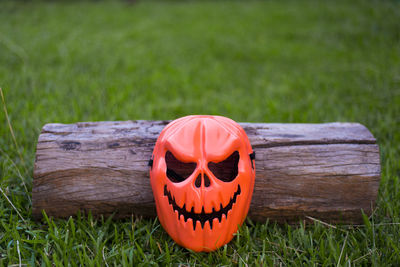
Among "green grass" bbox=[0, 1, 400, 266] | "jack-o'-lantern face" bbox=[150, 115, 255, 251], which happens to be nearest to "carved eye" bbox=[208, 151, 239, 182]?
"jack-o'-lantern face" bbox=[150, 115, 255, 251]

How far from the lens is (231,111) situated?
3.71 m

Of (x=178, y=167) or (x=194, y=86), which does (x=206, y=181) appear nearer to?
(x=178, y=167)

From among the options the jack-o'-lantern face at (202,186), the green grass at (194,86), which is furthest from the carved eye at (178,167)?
the green grass at (194,86)

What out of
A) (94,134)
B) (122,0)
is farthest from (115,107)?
(122,0)

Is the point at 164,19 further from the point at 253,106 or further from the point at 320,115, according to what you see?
the point at 320,115

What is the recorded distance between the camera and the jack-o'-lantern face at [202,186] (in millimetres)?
1613

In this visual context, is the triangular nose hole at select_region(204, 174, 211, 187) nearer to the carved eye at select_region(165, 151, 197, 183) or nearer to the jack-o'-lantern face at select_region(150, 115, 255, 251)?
the jack-o'-lantern face at select_region(150, 115, 255, 251)

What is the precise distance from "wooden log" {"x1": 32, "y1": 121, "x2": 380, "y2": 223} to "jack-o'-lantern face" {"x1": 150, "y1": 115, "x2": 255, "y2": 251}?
24cm

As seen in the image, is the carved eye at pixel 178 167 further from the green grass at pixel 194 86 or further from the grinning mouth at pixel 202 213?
the green grass at pixel 194 86

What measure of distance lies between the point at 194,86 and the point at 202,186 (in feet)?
9.78

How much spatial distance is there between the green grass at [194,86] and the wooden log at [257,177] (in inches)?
4.0

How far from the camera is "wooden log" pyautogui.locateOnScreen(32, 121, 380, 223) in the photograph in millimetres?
1934

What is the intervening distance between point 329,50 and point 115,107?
448 cm

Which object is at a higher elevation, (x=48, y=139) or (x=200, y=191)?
(x=48, y=139)
